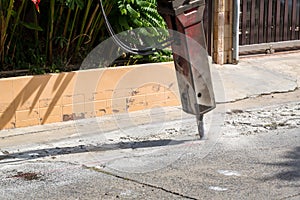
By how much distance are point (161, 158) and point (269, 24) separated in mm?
5984

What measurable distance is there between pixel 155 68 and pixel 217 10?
2.61 metres

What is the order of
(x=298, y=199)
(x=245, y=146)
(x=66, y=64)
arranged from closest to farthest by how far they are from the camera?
1. (x=298, y=199)
2. (x=245, y=146)
3. (x=66, y=64)

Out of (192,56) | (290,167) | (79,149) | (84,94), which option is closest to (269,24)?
(84,94)

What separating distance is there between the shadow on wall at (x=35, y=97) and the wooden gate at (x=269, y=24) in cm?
447

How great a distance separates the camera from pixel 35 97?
7715mm

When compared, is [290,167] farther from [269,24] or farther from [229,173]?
[269,24]

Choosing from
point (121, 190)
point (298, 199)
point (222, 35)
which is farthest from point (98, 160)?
point (222, 35)

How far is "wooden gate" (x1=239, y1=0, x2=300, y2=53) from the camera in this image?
448 inches

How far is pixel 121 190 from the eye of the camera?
540 cm

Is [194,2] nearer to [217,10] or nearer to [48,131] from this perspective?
[48,131]

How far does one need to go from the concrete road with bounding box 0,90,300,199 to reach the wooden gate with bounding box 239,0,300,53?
2962 millimetres

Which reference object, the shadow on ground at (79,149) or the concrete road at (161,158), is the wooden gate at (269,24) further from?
the shadow on ground at (79,149)

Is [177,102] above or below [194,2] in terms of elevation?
below

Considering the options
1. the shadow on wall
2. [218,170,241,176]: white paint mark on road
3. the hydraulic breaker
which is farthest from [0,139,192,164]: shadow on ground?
[218,170,241,176]: white paint mark on road
